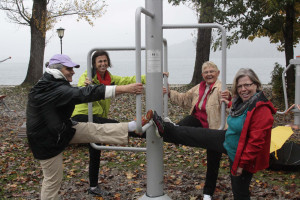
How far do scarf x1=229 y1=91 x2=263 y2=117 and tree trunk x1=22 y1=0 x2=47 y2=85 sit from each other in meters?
16.4

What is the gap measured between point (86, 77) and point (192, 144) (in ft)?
4.10

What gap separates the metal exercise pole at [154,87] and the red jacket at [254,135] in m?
0.83

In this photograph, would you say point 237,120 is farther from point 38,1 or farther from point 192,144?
point 38,1

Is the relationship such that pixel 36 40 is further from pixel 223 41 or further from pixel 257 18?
pixel 223 41

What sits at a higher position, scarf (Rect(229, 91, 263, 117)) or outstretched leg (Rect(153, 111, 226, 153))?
scarf (Rect(229, 91, 263, 117))

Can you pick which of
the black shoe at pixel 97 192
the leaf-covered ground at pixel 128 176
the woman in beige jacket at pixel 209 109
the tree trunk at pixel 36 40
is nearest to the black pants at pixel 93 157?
the black shoe at pixel 97 192

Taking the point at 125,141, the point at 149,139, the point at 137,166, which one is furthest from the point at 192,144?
the point at 137,166

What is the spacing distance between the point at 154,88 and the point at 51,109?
0.87m

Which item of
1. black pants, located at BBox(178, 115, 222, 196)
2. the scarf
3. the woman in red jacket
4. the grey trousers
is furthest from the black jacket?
black pants, located at BBox(178, 115, 222, 196)

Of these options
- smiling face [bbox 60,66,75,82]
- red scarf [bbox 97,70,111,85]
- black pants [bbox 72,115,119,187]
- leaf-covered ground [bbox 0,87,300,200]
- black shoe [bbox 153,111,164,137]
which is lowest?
leaf-covered ground [bbox 0,87,300,200]

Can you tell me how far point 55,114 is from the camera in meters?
2.94

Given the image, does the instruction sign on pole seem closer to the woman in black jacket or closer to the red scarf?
the woman in black jacket

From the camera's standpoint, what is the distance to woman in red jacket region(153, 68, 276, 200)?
8.32ft

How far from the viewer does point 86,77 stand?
3.63 metres
